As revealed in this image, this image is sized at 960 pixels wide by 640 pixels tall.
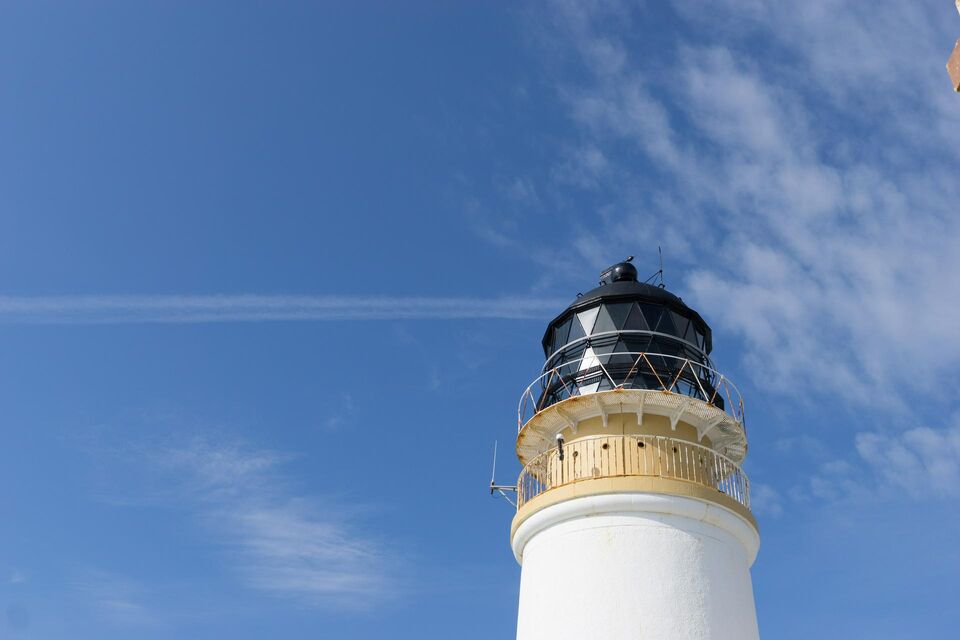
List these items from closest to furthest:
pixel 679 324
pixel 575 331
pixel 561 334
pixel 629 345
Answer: pixel 629 345 → pixel 679 324 → pixel 575 331 → pixel 561 334

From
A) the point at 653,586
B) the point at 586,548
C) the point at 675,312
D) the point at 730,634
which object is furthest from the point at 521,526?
the point at 675,312

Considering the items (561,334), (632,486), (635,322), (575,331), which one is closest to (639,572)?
(632,486)

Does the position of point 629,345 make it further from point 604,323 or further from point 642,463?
point 642,463

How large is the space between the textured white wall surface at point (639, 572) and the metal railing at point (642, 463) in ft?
1.82

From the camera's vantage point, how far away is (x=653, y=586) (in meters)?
14.1

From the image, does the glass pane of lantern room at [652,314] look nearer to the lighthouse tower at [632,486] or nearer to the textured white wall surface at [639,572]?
the lighthouse tower at [632,486]

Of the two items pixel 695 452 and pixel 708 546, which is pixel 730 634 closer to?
pixel 708 546

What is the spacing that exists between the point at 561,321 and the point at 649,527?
493 centimetres

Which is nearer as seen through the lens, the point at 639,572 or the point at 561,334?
the point at 639,572

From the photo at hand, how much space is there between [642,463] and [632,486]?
2.34ft

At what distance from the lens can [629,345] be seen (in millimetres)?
16750

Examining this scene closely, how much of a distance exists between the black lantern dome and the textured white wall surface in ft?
8.02

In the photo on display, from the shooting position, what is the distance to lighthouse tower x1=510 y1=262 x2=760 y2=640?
14.1 metres

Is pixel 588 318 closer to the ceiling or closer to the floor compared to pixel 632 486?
closer to the ceiling
